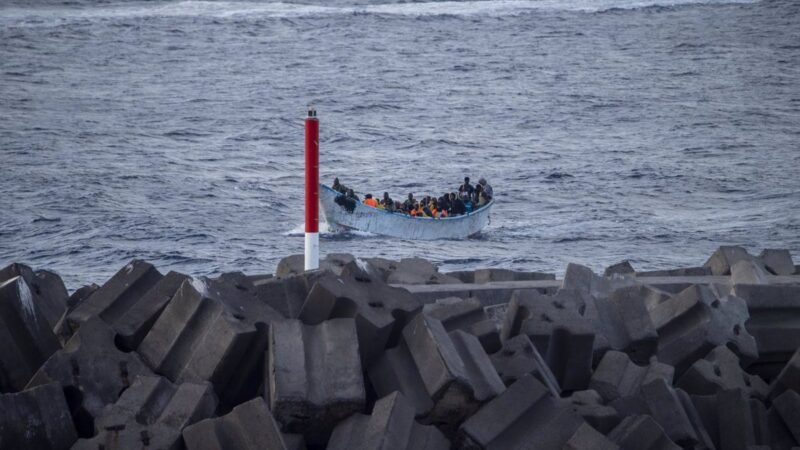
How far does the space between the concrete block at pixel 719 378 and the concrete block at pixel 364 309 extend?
1783mm

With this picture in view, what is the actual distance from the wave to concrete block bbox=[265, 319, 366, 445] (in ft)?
256

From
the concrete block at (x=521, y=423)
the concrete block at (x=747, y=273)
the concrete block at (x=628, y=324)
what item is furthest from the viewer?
the concrete block at (x=747, y=273)

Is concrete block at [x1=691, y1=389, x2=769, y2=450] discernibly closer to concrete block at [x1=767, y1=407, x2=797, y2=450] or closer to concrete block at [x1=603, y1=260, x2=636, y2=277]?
concrete block at [x1=767, y1=407, x2=797, y2=450]

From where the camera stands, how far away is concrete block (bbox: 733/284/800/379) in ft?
31.2

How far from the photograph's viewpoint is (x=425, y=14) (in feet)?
300

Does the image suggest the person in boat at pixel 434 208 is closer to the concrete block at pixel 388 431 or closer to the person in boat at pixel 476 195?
the person in boat at pixel 476 195

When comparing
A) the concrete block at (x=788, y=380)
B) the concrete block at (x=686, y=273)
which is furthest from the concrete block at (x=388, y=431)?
the concrete block at (x=686, y=273)

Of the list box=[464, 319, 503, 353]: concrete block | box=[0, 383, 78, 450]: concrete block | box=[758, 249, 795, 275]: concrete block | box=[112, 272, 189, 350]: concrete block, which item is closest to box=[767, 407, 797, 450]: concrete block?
box=[464, 319, 503, 353]: concrete block

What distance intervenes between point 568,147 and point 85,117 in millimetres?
20394

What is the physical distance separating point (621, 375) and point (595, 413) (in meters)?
0.80

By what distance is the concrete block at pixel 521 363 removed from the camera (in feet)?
25.8

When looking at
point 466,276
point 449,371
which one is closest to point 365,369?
point 449,371

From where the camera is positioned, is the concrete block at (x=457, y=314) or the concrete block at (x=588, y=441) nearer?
the concrete block at (x=588, y=441)

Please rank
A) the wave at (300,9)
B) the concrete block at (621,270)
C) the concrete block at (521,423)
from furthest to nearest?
the wave at (300,9), the concrete block at (621,270), the concrete block at (521,423)
